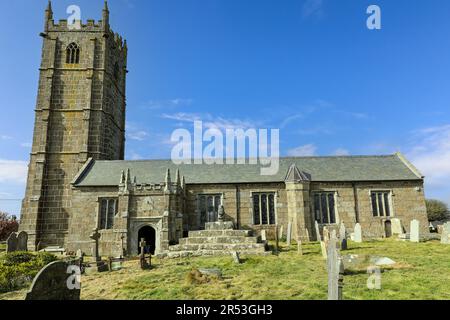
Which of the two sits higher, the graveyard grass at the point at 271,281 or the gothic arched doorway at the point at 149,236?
the gothic arched doorway at the point at 149,236

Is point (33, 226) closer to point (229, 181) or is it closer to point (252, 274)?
point (229, 181)

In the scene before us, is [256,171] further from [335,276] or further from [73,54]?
[73,54]

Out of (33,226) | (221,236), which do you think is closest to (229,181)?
(221,236)

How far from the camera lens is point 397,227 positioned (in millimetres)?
25562

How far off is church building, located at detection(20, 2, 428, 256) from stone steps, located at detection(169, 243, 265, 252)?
111cm

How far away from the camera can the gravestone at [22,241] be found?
2537 centimetres

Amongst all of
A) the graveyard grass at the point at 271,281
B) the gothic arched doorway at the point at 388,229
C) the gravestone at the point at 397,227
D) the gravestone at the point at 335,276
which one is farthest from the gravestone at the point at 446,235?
the gravestone at the point at 335,276

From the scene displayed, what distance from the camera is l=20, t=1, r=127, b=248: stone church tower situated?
28984mm

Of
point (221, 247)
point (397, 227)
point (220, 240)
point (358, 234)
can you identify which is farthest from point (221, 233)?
point (397, 227)

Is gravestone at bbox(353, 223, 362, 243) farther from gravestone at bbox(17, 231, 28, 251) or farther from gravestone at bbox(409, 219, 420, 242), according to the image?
gravestone at bbox(17, 231, 28, 251)

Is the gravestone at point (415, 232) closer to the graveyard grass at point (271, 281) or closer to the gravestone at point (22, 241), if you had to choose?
the graveyard grass at point (271, 281)

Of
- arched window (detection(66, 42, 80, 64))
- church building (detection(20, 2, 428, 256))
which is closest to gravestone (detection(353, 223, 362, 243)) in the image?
church building (detection(20, 2, 428, 256))

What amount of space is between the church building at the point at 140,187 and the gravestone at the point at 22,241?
132 centimetres

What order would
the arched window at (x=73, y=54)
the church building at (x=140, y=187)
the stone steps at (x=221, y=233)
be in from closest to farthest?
1. the stone steps at (x=221, y=233)
2. the church building at (x=140, y=187)
3. the arched window at (x=73, y=54)
